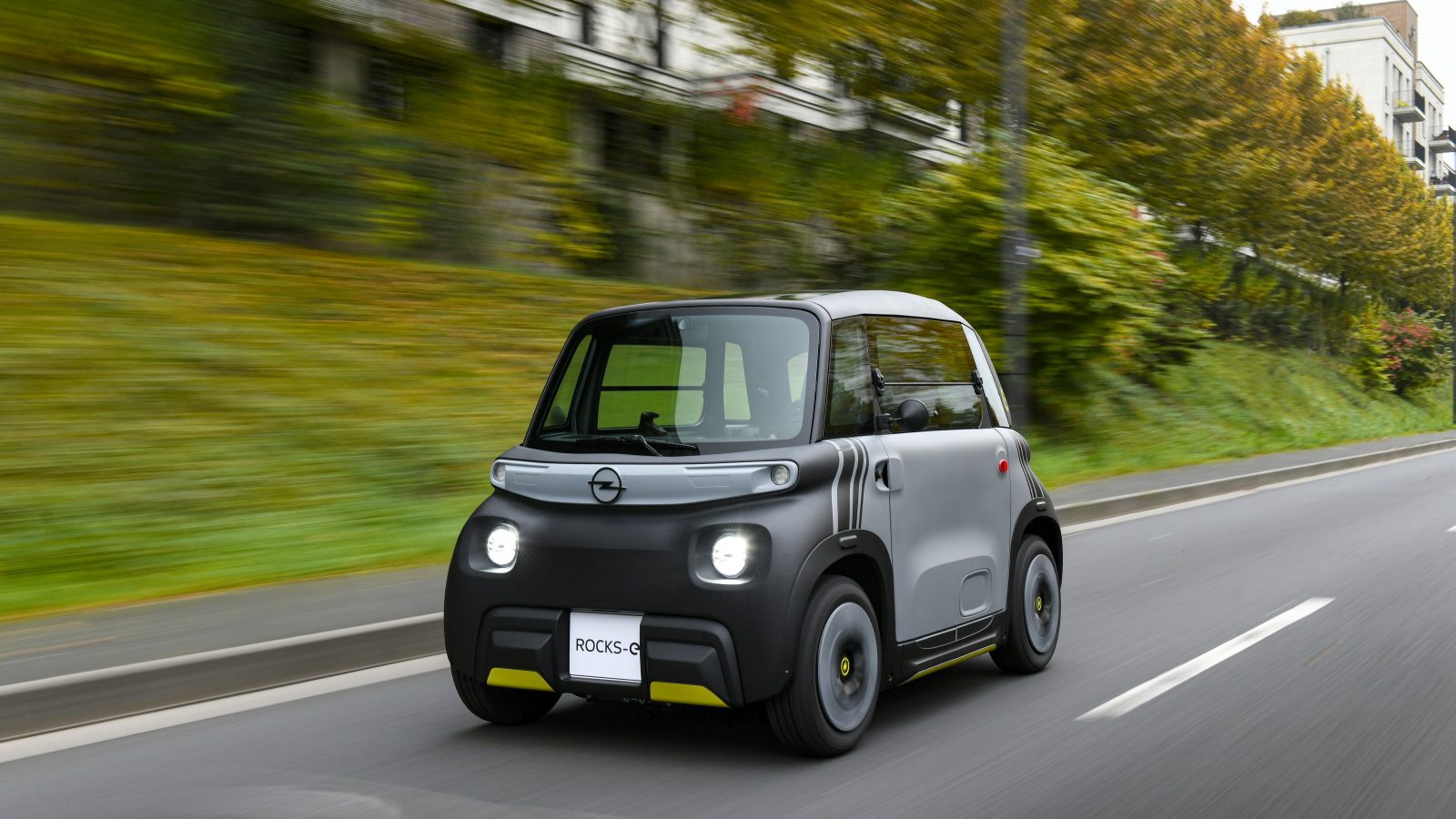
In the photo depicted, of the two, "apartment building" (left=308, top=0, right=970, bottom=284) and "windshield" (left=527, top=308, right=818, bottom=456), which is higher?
"apartment building" (left=308, top=0, right=970, bottom=284)

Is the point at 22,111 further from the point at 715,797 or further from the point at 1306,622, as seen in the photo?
the point at 1306,622

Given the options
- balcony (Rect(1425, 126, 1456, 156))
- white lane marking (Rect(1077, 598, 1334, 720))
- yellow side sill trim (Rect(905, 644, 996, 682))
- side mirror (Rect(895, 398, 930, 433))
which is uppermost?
balcony (Rect(1425, 126, 1456, 156))

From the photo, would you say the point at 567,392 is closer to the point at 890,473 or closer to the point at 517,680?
the point at 517,680

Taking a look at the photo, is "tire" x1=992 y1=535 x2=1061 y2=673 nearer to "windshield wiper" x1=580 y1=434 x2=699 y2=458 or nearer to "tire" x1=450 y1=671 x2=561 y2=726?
"windshield wiper" x1=580 y1=434 x2=699 y2=458

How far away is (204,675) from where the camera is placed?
5.80 meters

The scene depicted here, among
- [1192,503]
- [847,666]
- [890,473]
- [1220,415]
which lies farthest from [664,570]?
[1220,415]

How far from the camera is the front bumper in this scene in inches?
177

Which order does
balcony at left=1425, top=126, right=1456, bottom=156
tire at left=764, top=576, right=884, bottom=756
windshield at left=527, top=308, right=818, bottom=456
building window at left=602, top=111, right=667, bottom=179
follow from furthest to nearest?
balcony at left=1425, top=126, right=1456, bottom=156 < building window at left=602, top=111, right=667, bottom=179 < windshield at left=527, top=308, right=818, bottom=456 < tire at left=764, top=576, right=884, bottom=756

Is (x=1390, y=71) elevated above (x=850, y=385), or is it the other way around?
(x=1390, y=71)

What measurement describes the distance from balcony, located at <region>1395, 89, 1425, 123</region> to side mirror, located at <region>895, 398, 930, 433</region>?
97840mm

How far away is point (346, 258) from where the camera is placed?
43.8ft

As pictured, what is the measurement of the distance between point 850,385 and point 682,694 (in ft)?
4.54

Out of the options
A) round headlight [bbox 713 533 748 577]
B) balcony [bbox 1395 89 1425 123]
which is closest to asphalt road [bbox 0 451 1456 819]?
round headlight [bbox 713 533 748 577]

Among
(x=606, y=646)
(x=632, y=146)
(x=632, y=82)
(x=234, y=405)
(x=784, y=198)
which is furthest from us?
(x=784, y=198)
